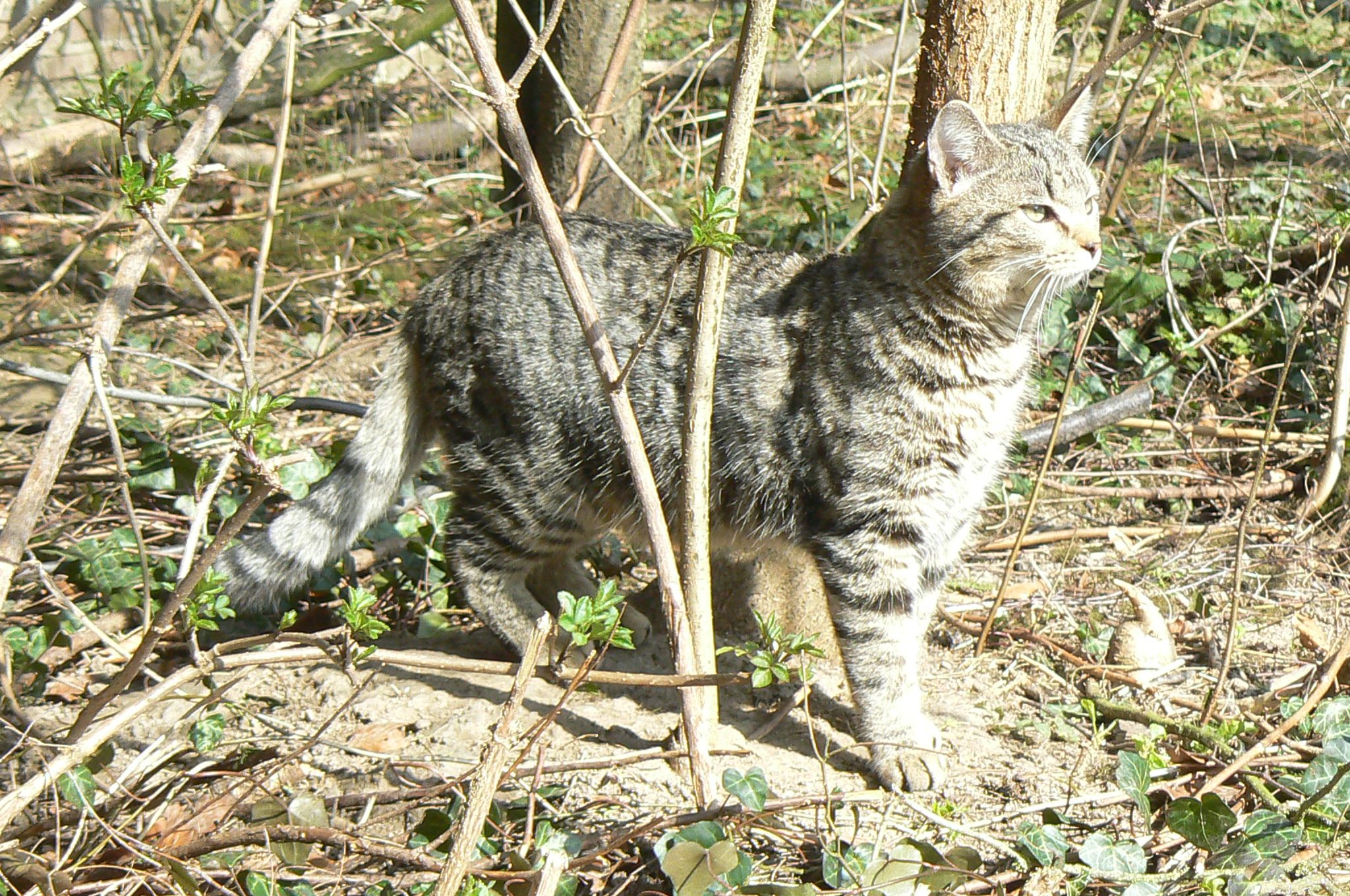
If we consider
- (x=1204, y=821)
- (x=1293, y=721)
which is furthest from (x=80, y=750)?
(x=1293, y=721)

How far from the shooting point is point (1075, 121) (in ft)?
11.1

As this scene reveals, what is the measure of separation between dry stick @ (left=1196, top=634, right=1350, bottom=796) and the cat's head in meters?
1.16

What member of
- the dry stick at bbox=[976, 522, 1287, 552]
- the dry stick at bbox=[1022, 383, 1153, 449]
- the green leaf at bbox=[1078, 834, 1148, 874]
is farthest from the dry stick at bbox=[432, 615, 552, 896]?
the dry stick at bbox=[1022, 383, 1153, 449]

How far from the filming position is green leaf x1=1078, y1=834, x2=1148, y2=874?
2.39 metres

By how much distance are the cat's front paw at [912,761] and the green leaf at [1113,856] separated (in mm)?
577

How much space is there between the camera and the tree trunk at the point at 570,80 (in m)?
4.48

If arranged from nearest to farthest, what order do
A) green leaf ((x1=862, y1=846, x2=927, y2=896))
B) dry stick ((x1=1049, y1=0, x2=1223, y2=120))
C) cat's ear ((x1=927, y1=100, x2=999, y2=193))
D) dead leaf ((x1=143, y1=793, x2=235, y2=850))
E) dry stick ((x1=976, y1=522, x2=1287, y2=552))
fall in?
green leaf ((x1=862, y1=846, x2=927, y2=896))
dead leaf ((x1=143, y1=793, x2=235, y2=850))
dry stick ((x1=1049, y1=0, x2=1223, y2=120))
cat's ear ((x1=927, y1=100, x2=999, y2=193))
dry stick ((x1=976, y1=522, x2=1287, y2=552))

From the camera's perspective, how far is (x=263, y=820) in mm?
2518

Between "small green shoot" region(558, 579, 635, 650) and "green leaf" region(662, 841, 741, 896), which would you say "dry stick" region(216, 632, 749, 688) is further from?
"green leaf" region(662, 841, 741, 896)

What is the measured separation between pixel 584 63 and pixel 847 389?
2078 millimetres

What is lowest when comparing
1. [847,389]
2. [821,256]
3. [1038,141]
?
[847,389]

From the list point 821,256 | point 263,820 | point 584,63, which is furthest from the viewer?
point 584,63

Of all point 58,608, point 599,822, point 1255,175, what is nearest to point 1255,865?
point 599,822

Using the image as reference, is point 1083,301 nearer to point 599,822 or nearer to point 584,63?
point 584,63
